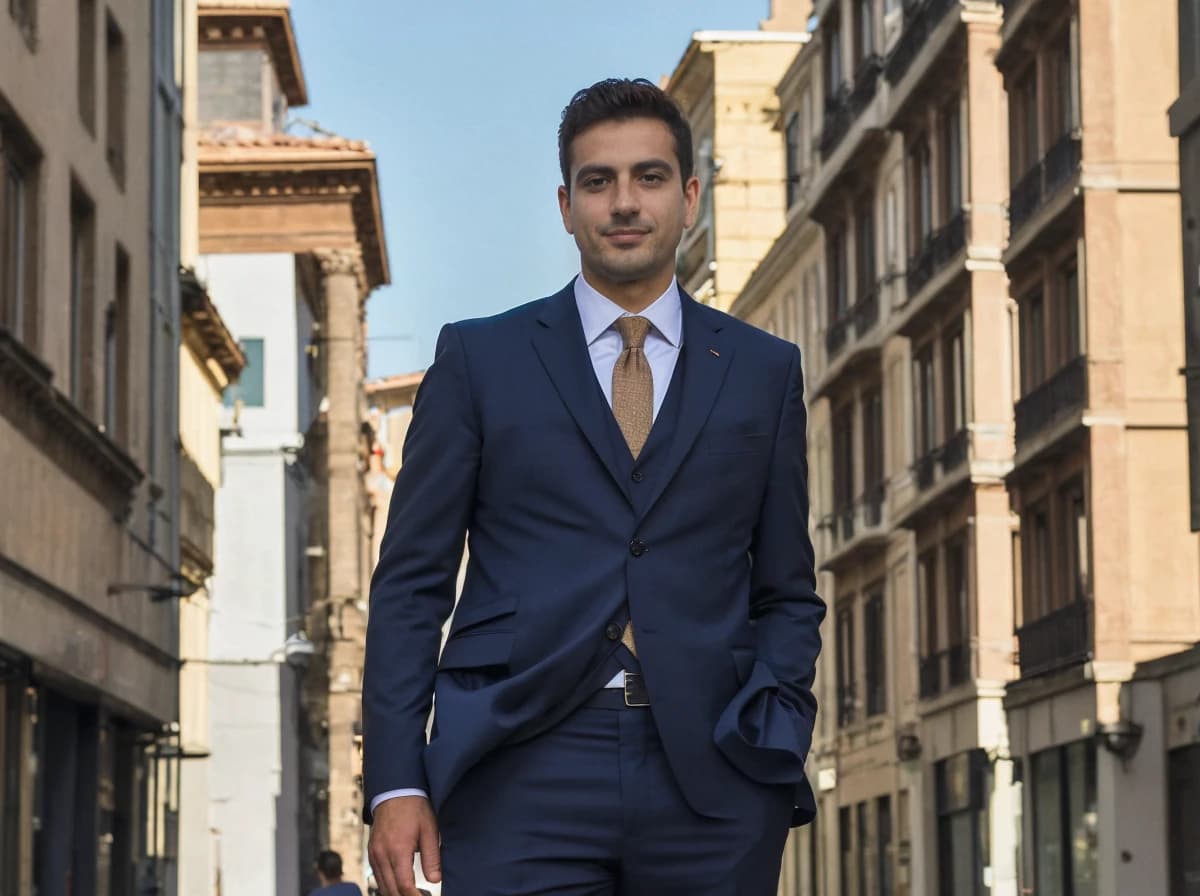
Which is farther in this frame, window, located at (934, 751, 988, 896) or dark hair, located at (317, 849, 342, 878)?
window, located at (934, 751, 988, 896)

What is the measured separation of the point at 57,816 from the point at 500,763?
892 inches

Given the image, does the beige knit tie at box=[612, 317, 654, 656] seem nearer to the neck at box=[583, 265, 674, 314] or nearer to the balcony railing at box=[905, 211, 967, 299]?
the neck at box=[583, 265, 674, 314]

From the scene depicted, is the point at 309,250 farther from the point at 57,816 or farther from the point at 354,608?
the point at 57,816

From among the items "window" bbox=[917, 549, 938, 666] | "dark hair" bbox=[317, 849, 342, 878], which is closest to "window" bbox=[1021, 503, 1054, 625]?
"window" bbox=[917, 549, 938, 666]

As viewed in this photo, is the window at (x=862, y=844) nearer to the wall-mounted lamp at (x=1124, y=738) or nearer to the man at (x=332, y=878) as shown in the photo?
the wall-mounted lamp at (x=1124, y=738)

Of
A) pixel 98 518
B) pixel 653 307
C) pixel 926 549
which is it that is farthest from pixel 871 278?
pixel 653 307

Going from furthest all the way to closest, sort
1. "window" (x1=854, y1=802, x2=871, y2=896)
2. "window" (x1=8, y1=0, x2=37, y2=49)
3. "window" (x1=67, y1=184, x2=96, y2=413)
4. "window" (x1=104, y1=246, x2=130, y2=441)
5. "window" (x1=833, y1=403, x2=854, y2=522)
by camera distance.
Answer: "window" (x1=833, y1=403, x2=854, y2=522)
"window" (x1=854, y1=802, x2=871, y2=896)
"window" (x1=104, y1=246, x2=130, y2=441)
"window" (x1=67, y1=184, x2=96, y2=413)
"window" (x1=8, y1=0, x2=37, y2=49)

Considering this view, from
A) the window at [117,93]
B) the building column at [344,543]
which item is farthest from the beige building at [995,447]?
the window at [117,93]

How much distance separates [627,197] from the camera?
16.1 feet

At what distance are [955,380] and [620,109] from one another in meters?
39.6

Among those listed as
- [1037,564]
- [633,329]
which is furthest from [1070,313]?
Answer: [633,329]

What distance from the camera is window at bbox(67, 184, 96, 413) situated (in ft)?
88.4

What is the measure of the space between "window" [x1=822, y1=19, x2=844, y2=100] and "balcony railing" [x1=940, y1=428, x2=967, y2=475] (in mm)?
12538

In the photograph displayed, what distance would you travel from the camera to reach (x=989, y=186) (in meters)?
42.5
